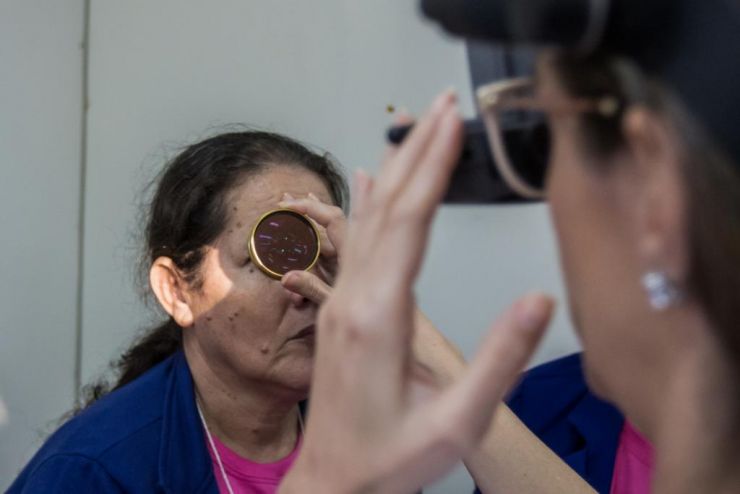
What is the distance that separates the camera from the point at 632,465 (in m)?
1.76

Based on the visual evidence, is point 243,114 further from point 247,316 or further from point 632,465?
point 632,465

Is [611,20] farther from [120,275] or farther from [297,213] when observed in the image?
[120,275]

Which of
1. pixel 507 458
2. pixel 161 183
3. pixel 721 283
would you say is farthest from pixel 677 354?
pixel 161 183

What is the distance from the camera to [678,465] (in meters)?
0.73

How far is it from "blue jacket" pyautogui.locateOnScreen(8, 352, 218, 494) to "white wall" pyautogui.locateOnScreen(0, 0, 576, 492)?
800 millimetres

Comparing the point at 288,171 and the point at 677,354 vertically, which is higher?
the point at 677,354

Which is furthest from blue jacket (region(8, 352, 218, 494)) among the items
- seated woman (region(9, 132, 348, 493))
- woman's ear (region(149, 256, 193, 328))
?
woman's ear (region(149, 256, 193, 328))

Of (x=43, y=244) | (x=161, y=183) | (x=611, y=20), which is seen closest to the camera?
(x=611, y=20)

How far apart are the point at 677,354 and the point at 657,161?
0.48 feet

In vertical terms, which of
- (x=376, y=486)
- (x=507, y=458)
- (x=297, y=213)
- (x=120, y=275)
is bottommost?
(x=120, y=275)

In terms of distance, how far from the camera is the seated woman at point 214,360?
1.68 meters

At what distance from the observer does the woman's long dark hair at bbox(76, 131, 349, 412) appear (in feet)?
6.32

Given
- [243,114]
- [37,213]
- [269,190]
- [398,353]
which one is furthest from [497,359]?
[37,213]

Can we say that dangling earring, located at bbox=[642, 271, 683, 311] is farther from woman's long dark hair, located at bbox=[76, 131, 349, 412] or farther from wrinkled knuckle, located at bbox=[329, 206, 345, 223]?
woman's long dark hair, located at bbox=[76, 131, 349, 412]
